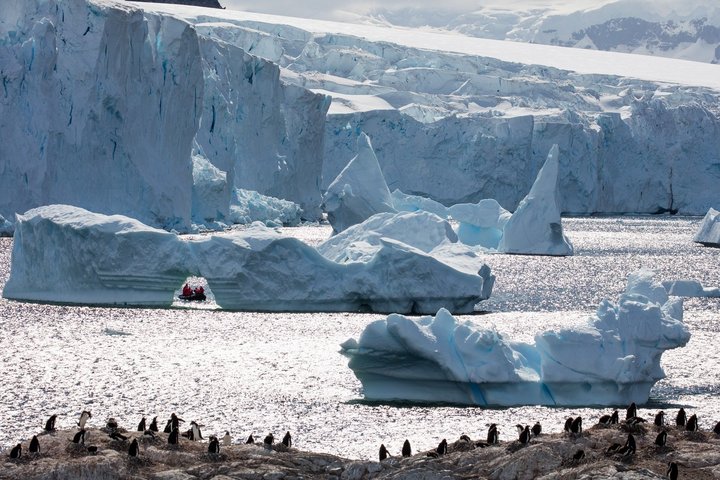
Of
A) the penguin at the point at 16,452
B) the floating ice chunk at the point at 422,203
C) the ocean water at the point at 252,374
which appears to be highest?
the floating ice chunk at the point at 422,203

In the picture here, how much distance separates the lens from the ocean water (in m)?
10.8

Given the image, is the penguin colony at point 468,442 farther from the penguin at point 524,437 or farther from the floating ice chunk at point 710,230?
the floating ice chunk at point 710,230

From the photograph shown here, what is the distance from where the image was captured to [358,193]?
86.0 feet

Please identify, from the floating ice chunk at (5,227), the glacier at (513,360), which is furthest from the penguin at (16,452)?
the floating ice chunk at (5,227)

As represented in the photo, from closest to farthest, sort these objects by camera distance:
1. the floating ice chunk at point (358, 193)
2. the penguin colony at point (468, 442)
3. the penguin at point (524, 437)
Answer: the penguin colony at point (468, 442), the penguin at point (524, 437), the floating ice chunk at point (358, 193)

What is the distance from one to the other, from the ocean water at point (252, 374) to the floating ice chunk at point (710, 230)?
12830mm

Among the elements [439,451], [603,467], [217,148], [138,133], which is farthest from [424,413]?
[217,148]

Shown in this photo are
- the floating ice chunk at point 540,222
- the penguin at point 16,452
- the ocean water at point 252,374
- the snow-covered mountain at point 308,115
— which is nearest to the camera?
the penguin at point 16,452

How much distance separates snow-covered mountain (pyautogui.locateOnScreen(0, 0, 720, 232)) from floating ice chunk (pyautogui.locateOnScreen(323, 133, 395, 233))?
371cm

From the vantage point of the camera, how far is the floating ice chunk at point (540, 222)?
88.6 ft

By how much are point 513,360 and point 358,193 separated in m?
14.4

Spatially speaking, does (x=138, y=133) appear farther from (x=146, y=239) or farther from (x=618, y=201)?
(x=618, y=201)

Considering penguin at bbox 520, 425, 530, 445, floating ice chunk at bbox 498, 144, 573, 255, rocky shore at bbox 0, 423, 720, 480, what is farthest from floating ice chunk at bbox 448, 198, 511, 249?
penguin at bbox 520, 425, 530, 445

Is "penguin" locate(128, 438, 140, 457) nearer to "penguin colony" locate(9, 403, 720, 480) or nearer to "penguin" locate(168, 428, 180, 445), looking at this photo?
"penguin colony" locate(9, 403, 720, 480)
